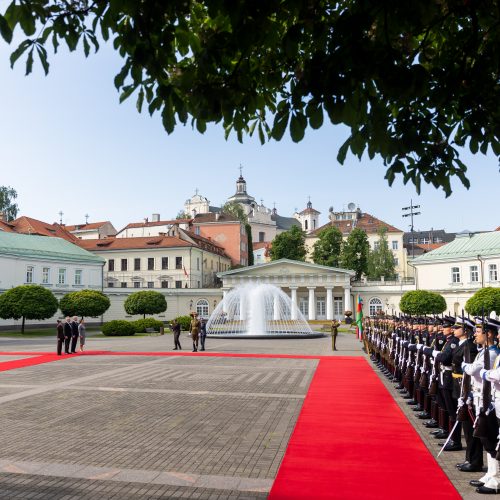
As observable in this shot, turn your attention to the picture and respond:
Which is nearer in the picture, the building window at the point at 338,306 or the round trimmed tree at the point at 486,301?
the round trimmed tree at the point at 486,301

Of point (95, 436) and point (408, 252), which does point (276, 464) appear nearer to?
point (95, 436)

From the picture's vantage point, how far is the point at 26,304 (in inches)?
1718

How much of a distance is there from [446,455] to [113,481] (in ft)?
16.0

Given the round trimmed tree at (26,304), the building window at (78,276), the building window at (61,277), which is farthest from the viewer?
the building window at (78,276)

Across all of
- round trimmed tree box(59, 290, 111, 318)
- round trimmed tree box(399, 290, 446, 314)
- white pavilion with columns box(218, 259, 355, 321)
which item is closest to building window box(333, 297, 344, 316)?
white pavilion with columns box(218, 259, 355, 321)

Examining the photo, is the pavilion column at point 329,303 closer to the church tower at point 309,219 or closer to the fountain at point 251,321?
the fountain at point 251,321

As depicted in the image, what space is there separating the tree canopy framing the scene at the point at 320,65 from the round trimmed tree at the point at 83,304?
44539 millimetres

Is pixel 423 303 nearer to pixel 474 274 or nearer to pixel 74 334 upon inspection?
pixel 474 274

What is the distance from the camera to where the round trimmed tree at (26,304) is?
43.6m

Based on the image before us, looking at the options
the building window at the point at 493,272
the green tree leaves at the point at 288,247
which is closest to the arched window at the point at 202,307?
the green tree leaves at the point at 288,247

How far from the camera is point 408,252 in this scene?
103812 mm

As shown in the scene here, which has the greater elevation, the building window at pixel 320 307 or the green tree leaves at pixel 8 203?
the green tree leaves at pixel 8 203

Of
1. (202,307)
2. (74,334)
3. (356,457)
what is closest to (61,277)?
(202,307)

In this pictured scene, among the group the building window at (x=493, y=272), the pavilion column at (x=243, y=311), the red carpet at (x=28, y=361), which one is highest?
the building window at (x=493, y=272)
